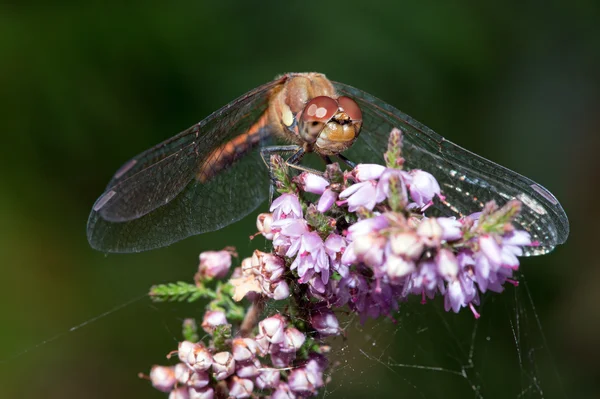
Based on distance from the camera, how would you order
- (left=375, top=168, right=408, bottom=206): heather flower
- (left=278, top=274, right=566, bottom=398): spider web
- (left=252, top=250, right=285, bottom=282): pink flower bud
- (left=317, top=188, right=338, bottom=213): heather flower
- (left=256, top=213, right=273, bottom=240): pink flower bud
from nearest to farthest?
(left=375, top=168, right=408, bottom=206): heather flower → (left=317, top=188, right=338, bottom=213): heather flower → (left=252, top=250, right=285, bottom=282): pink flower bud → (left=256, top=213, right=273, bottom=240): pink flower bud → (left=278, top=274, right=566, bottom=398): spider web

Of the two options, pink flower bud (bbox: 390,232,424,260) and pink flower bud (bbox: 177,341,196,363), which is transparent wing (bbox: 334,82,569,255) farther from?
pink flower bud (bbox: 177,341,196,363)

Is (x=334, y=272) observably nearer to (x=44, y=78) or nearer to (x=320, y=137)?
(x=320, y=137)

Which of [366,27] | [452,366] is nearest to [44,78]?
[366,27]

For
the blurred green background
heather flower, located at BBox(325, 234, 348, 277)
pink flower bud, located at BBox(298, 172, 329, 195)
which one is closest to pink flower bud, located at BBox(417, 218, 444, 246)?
heather flower, located at BBox(325, 234, 348, 277)

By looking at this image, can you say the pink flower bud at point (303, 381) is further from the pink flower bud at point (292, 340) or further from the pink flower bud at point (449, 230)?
the pink flower bud at point (449, 230)

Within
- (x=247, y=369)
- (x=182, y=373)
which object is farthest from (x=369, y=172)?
(x=182, y=373)

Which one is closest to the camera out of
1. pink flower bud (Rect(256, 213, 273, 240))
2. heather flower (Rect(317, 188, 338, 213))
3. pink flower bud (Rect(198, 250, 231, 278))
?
heather flower (Rect(317, 188, 338, 213))

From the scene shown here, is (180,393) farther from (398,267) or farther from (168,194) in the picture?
(398,267)
